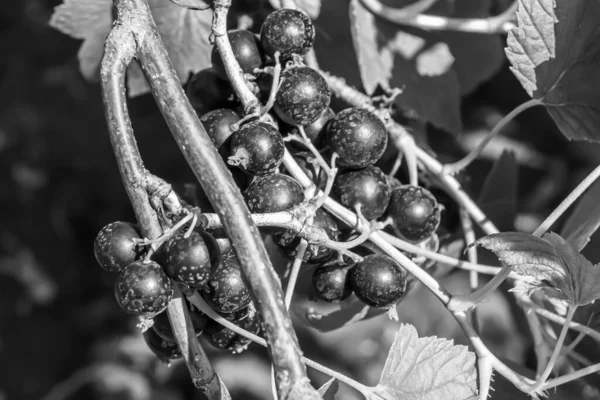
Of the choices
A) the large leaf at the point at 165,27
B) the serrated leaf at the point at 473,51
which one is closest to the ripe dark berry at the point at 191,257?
the large leaf at the point at 165,27

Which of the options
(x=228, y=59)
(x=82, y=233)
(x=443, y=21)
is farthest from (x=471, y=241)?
(x=82, y=233)

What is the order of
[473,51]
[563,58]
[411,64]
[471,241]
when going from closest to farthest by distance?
[563,58]
[471,241]
[411,64]
[473,51]

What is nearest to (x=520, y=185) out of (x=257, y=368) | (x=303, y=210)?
(x=257, y=368)

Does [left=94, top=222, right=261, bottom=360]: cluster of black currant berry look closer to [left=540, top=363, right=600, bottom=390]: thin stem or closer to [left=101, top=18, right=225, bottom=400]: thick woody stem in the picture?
[left=101, top=18, right=225, bottom=400]: thick woody stem

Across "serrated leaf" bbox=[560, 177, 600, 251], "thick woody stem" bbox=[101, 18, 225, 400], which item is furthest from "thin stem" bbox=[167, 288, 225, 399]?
"serrated leaf" bbox=[560, 177, 600, 251]

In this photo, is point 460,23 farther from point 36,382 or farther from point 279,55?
point 36,382

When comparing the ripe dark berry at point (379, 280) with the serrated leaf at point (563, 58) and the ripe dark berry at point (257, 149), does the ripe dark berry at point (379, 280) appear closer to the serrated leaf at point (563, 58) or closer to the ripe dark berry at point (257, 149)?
the ripe dark berry at point (257, 149)

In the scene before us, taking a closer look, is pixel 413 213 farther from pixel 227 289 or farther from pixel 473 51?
pixel 473 51
